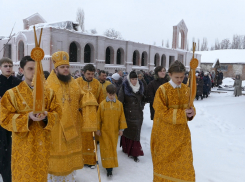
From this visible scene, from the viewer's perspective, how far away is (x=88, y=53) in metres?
20.0

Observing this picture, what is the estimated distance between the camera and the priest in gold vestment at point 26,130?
226cm

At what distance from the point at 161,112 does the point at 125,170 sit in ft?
6.07

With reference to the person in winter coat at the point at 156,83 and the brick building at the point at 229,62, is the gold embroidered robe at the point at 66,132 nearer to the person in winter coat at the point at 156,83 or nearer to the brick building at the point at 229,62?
the person in winter coat at the point at 156,83

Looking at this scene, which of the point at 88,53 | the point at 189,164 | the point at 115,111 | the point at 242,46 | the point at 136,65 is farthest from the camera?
the point at 242,46

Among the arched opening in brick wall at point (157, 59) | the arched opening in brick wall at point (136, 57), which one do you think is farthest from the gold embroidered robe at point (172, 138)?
the arched opening in brick wall at point (157, 59)

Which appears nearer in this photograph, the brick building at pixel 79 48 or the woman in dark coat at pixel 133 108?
the woman in dark coat at pixel 133 108

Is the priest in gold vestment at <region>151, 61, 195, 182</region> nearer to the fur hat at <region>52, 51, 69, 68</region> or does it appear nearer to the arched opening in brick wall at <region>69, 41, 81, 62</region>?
the fur hat at <region>52, 51, 69, 68</region>

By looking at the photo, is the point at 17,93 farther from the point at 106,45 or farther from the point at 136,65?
the point at 136,65

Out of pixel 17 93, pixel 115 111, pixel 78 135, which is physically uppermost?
pixel 17 93

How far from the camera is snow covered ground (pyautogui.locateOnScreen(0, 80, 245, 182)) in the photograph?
3947 mm

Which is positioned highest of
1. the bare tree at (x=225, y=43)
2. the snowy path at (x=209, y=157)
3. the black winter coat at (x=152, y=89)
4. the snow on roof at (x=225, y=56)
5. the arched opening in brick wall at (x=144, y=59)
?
the bare tree at (x=225, y=43)

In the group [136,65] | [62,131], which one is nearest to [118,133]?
[62,131]

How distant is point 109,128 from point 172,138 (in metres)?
1.42

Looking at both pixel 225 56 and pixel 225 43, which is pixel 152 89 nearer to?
pixel 225 56
